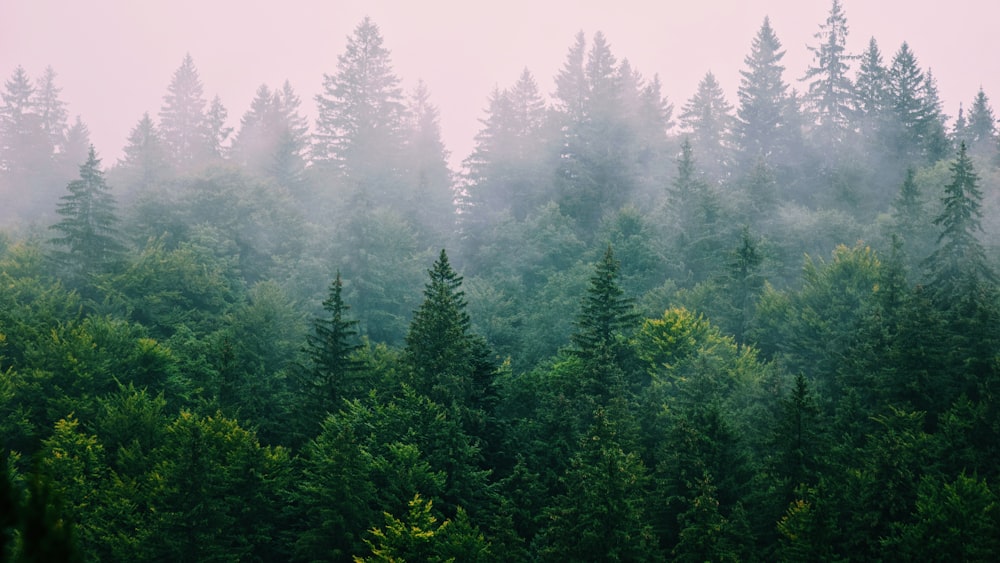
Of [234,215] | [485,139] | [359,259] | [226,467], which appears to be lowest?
[226,467]

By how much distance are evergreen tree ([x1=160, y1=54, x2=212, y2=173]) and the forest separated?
36.0ft

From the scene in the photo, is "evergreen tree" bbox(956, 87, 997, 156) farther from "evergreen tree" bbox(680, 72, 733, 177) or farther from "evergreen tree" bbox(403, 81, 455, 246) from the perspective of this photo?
"evergreen tree" bbox(403, 81, 455, 246)

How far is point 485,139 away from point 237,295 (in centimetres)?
3437

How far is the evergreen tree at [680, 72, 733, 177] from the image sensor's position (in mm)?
78750

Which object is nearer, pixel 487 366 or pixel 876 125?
pixel 487 366

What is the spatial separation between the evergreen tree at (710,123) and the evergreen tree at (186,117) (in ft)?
180

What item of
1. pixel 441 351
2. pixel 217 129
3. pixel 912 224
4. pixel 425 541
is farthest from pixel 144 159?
pixel 912 224

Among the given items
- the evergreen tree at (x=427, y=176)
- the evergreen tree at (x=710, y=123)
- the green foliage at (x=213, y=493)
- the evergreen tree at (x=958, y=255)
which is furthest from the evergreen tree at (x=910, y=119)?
the green foliage at (x=213, y=493)

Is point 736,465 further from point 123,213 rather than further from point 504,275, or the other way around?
point 123,213

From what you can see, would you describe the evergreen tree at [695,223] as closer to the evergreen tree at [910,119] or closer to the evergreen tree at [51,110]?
the evergreen tree at [910,119]

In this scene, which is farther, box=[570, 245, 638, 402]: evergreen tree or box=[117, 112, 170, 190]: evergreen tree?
box=[117, 112, 170, 190]: evergreen tree

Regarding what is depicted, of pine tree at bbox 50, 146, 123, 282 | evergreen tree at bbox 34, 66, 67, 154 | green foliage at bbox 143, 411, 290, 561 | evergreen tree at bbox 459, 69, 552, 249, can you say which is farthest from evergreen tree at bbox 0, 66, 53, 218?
green foliage at bbox 143, 411, 290, 561

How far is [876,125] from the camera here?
74125 mm

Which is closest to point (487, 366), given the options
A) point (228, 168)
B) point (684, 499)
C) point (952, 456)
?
point (684, 499)
